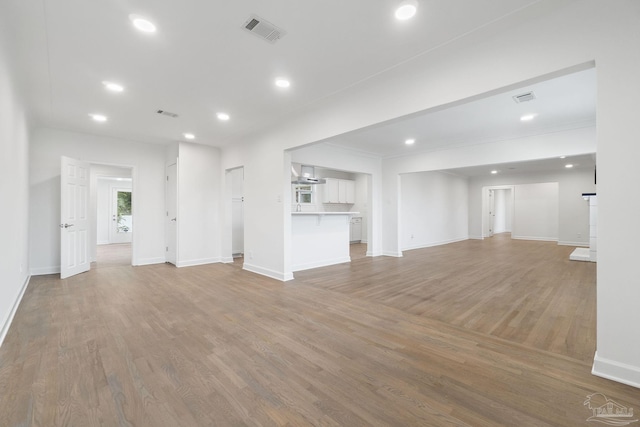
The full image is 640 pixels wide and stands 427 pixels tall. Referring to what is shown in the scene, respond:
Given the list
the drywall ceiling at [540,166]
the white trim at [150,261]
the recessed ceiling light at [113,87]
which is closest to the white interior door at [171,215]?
the white trim at [150,261]

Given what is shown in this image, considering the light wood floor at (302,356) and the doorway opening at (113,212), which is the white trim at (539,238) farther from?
the doorway opening at (113,212)

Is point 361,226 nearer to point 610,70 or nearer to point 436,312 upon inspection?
point 436,312

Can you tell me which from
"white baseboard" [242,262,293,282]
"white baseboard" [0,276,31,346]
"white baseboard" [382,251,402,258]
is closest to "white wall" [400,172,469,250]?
"white baseboard" [382,251,402,258]

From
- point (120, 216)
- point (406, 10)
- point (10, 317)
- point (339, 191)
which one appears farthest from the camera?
point (120, 216)

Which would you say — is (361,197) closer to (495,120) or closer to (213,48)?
(495,120)

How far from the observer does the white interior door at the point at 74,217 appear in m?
4.77

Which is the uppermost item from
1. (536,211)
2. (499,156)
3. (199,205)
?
(499,156)

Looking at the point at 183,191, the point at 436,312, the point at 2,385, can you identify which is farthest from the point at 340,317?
the point at 183,191

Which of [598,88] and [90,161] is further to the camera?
[90,161]

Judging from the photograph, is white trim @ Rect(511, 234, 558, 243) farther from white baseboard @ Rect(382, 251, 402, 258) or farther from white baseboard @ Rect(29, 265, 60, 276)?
white baseboard @ Rect(29, 265, 60, 276)

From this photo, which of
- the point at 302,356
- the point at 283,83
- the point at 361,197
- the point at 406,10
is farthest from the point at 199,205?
the point at 361,197

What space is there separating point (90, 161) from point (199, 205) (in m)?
2.19

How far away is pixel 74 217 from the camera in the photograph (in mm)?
5051

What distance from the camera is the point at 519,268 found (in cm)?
555
